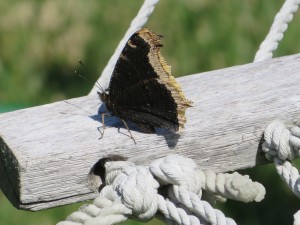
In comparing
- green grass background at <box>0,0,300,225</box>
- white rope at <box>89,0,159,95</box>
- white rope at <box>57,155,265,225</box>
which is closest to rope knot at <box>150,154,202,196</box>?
white rope at <box>57,155,265,225</box>

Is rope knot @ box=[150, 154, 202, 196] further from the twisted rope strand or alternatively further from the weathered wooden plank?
the twisted rope strand

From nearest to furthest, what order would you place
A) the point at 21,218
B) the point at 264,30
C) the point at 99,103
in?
the point at 99,103 < the point at 21,218 < the point at 264,30

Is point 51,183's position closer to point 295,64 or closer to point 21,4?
point 295,64

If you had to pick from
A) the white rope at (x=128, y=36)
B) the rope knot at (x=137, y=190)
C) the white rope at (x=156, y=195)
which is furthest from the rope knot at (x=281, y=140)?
the white rope at (x=128, y=36)

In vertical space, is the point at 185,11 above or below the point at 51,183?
below

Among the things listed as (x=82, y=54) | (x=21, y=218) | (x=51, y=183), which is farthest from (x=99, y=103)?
(x=82, y=54)

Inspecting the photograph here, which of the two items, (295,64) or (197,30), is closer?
(295,64)

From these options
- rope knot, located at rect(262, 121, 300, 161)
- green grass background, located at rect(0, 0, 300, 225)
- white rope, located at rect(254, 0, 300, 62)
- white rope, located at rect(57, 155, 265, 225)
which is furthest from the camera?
green grass background, located at rect(0, 0, 300, 225)
